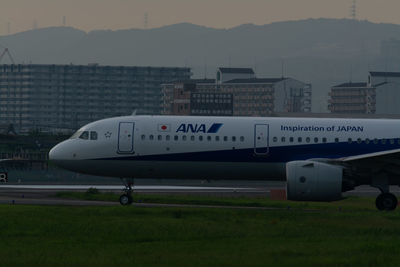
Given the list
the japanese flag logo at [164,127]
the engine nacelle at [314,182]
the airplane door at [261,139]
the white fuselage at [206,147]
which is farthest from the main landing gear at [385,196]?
the japanese flag logo at [164,127]

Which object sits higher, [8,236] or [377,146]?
[377,146]

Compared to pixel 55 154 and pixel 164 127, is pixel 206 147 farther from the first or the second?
pixel 55 154

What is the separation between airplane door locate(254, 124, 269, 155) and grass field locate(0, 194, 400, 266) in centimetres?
383

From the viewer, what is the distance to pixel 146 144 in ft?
148

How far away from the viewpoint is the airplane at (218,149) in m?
44.9

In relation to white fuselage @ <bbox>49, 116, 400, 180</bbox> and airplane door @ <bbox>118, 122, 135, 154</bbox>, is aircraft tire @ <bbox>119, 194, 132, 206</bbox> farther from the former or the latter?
airplane door @ <bbox>118, 122, 135, 154</bbox>

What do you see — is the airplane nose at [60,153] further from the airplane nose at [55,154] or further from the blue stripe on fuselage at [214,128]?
the blue stripe on fuselage at [214,128]

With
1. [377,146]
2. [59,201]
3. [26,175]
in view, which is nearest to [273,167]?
[377,146]

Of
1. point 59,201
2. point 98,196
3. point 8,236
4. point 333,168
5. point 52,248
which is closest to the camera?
point 52,248

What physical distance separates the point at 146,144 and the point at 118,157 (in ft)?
4.95

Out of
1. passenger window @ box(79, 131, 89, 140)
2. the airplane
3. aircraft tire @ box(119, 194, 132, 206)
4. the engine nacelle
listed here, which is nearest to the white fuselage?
Result: the airplane

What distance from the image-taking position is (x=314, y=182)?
4272 cm

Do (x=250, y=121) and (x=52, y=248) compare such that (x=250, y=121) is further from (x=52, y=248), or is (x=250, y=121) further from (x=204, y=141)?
(x=52, y=248)

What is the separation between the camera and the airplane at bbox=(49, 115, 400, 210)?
147ft
